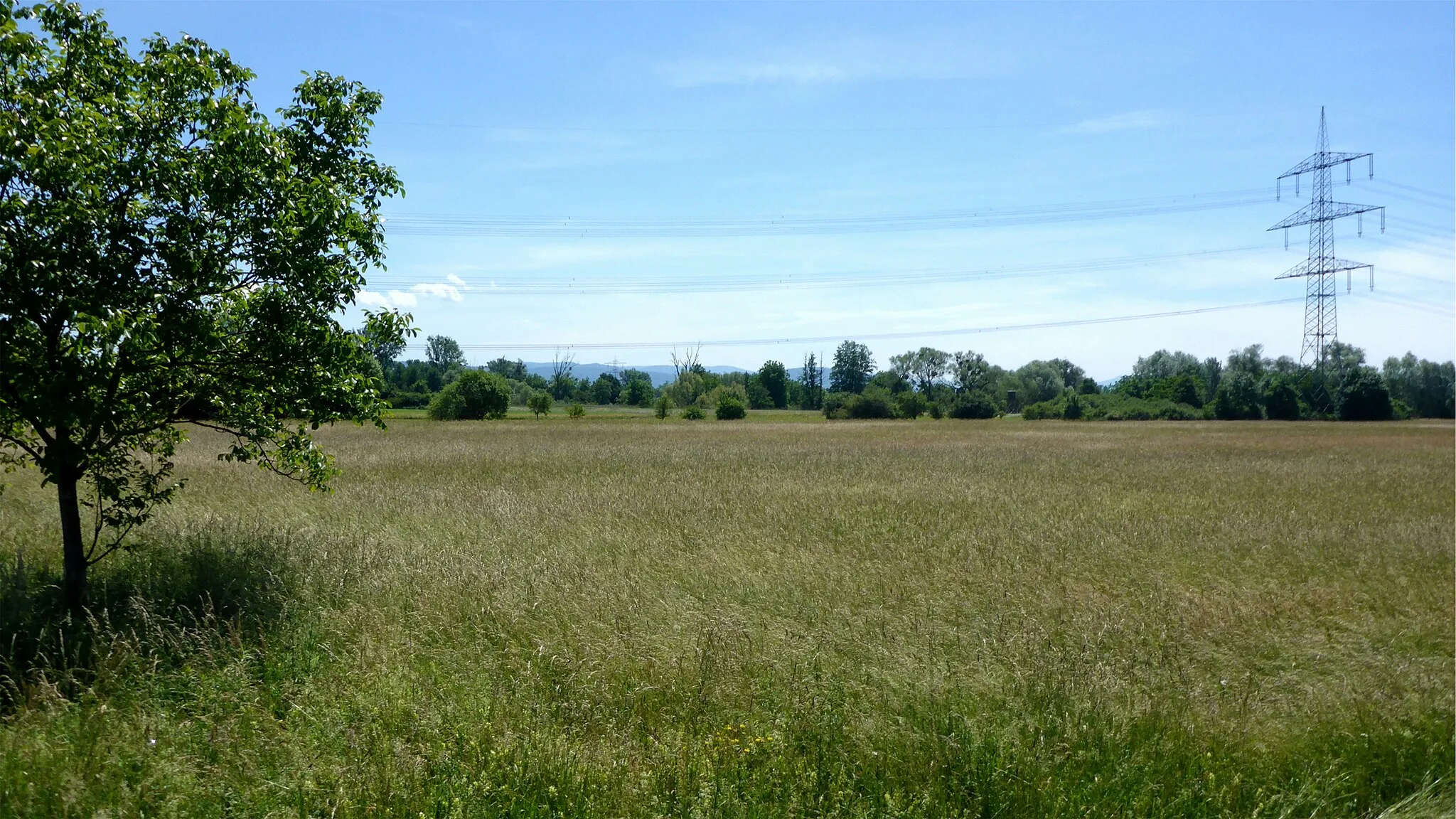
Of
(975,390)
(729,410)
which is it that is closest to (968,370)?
(975,390)

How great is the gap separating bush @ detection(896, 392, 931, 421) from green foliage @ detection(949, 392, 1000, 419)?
3884 millimetres

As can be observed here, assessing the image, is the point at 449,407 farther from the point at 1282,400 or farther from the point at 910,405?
the point at 1282,400

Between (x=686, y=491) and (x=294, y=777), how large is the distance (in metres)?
12.2

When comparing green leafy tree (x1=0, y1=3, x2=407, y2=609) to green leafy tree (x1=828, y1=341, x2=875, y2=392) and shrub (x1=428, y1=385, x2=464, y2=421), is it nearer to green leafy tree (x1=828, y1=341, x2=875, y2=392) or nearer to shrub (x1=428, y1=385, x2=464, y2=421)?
shrub (x1=428, y1=385, x2=464, y2=421)

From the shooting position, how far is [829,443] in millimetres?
39719

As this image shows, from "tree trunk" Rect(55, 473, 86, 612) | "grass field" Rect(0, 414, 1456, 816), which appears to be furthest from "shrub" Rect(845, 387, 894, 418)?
"tree trunk" Rect(55, 473, 86, 612)

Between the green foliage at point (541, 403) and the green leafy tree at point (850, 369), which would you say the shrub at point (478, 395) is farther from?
the green leafy tree at point (850, 369)

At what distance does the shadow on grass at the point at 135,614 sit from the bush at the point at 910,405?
89.6 m

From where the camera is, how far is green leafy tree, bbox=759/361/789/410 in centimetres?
15738

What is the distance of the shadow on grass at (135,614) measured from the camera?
6332 mm

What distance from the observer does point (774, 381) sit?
15862cm

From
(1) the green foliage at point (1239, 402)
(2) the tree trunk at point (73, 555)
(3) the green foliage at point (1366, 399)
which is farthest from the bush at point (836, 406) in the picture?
(2) the tree trunk at point (73, 555)

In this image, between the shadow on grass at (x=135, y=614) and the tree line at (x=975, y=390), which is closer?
the shadow on grass at (x=135, y=614)

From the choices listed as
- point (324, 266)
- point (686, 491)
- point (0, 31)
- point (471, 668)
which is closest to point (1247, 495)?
point (686, 491)
